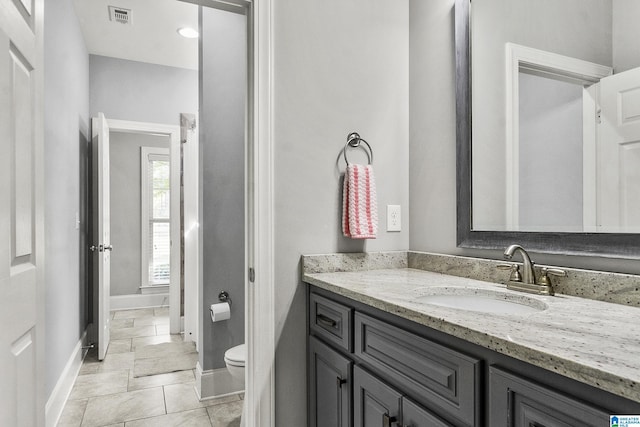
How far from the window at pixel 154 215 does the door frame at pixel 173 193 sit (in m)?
1.34

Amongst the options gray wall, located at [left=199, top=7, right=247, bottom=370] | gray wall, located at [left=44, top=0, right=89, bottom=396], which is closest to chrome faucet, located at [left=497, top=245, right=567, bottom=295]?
gray wall, located at [left=199, top=7, right=247, bottom=370]

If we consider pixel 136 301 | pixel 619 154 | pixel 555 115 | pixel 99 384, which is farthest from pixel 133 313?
pixel 619 154

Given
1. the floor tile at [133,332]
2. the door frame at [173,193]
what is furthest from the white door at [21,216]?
the floor tile at [133,332]

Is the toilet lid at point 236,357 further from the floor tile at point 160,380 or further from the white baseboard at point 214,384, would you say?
the floor tile at point 160,380

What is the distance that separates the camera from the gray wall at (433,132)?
5.64 feet

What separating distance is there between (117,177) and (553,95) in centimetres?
522

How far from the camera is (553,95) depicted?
133 centimetres

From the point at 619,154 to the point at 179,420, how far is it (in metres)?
2.43

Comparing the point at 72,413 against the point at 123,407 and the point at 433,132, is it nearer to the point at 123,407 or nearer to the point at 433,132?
the point at 123,407

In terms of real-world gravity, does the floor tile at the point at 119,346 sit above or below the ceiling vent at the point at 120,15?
below

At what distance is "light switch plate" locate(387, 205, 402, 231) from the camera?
1854mm

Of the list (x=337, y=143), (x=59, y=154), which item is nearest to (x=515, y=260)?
(x=337, y=143)

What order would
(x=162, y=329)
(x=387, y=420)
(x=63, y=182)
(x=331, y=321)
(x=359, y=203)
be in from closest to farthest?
(x=387, y=420) → (x=331, y=321) → (x=359, y=203) → (x=63, y=182) → (x=162, y=329)

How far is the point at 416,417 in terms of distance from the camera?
3.25 ft
